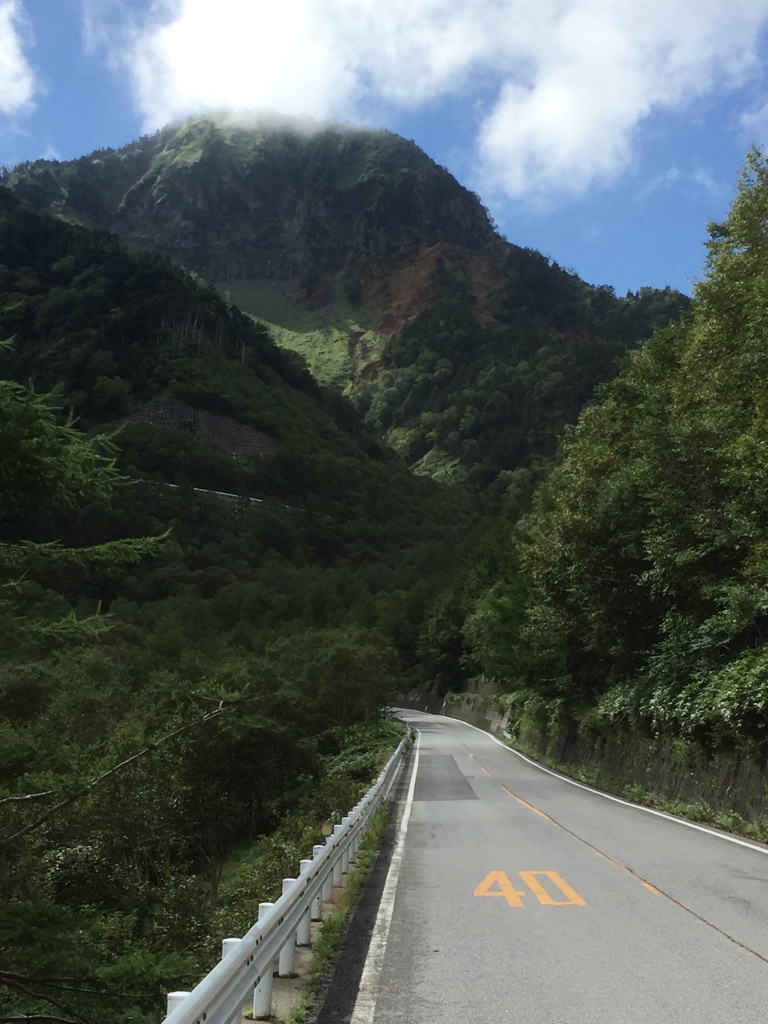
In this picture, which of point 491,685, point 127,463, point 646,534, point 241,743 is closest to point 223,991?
point 646,534

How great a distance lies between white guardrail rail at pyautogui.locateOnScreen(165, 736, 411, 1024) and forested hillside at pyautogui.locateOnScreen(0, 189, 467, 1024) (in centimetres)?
81

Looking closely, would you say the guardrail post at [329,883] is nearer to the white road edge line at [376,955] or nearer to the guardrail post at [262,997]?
the white road edge line at [376,955]

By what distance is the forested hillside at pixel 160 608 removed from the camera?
24.7ft

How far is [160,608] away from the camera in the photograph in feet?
318

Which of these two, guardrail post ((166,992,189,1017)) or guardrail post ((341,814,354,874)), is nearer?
guardrail post ((166,992,189,1017))

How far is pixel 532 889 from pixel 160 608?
3612 inches

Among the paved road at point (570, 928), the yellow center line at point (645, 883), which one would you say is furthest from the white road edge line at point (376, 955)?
the yellow center line at point (645, 883)

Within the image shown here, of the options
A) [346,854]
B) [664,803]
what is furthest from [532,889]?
[664,803]

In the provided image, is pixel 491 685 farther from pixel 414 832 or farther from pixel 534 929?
pixel 534 929

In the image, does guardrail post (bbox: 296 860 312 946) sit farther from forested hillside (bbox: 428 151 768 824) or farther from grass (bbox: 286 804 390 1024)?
forested hillside (bbox: 428 151 768 824)

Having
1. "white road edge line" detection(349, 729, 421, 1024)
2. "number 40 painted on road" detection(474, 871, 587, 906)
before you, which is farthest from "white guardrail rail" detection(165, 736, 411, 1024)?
"number 40 painted on road" detection(474, 871, 587, 906)

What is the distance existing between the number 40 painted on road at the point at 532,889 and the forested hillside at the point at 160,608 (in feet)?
8.88

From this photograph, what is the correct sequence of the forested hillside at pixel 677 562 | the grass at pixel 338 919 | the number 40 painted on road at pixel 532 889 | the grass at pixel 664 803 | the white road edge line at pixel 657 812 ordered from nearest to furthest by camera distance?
the grass at pixel 338 919, the number 40 painted on road at pixel 532 889, the white road edge line at pixel 657 812, the grass at pixel 664 803, the forested hillside at pixel 677 562

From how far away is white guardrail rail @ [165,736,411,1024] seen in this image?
3791mm
